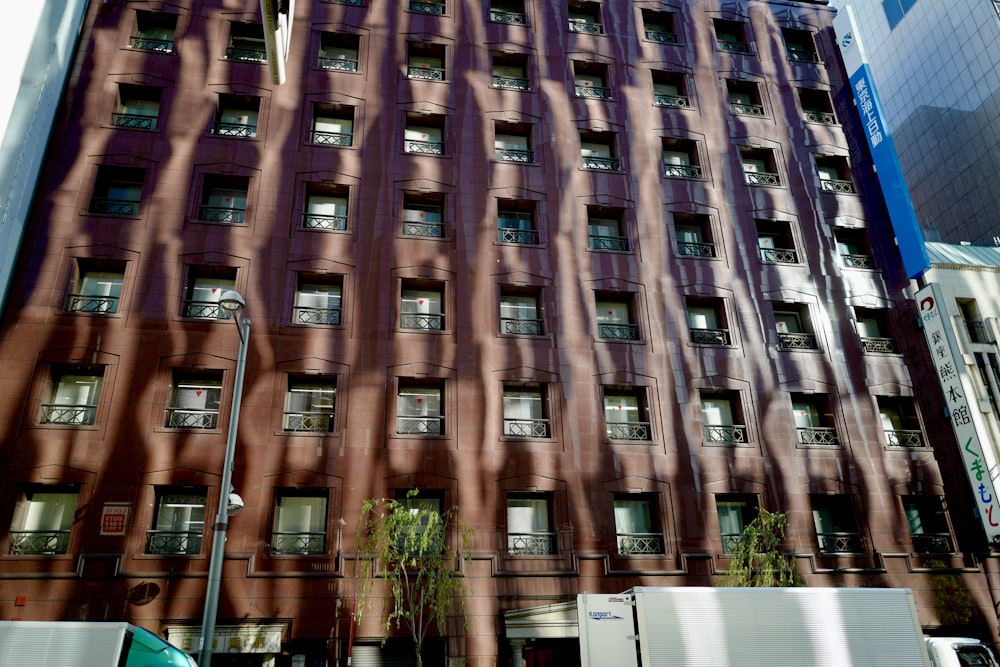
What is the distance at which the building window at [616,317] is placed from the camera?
2858 centimetres

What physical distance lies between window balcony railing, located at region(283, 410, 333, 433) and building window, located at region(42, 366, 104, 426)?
6208 millimetres

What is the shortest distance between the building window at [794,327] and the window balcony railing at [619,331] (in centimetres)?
618

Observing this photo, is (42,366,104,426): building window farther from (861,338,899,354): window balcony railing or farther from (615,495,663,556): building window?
(861,338,899,354): window balcony railing

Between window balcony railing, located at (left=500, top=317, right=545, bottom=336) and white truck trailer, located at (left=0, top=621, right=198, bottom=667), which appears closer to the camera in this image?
white truck trailer, located at (left=0, top=621, right=198, bottom=667)

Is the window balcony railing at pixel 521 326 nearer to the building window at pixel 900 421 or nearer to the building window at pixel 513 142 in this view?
the building window at pixel 513 142

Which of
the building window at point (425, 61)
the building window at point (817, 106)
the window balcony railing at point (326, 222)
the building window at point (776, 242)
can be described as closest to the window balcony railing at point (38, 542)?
the window balcony railing at point (326, 222)

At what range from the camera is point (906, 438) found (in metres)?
28.9

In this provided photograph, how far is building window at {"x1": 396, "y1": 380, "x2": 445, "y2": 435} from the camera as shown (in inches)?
1006

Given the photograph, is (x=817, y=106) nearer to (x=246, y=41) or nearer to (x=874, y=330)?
(x=874, y=330)

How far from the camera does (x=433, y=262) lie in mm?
28047

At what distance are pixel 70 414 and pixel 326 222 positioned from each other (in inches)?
446

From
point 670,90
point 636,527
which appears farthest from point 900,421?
point 670,90

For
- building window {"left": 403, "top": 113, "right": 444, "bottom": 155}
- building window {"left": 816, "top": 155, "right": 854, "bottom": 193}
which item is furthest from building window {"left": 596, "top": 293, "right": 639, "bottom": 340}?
building window {"left": 816, "top": 155, "right": 854, "bottom": 193}

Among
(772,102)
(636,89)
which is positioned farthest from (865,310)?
(636,89)
